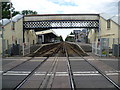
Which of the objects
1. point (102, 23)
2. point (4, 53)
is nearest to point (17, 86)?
point (4, 53)

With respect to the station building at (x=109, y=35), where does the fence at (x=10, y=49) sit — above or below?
below

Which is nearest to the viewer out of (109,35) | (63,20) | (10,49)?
(10,49)

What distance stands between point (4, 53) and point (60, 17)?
38725 mm

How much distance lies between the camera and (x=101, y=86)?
30.0ft

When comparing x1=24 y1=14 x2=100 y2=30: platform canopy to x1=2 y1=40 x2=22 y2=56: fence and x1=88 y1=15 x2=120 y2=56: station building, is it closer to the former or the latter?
x1=88 y1=15 x2=120 y2=56: station building

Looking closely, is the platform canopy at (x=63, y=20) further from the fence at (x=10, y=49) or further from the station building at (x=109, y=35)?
the fence at (x=10, y=49)

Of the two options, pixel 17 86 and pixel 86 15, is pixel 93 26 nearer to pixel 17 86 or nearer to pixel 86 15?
pixel 86 15

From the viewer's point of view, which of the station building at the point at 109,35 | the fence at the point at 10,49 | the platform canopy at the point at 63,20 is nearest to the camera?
the station building at the point at 109,35

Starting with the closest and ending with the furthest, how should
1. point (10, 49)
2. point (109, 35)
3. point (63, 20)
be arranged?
point (10, 49), point (109, 35), point (63, 20)

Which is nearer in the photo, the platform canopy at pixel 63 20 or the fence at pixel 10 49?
the fence at pixel 10 49

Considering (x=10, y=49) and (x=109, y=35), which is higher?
(x=109, y=35)

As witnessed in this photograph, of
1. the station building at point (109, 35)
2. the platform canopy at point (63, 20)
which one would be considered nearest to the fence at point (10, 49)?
the station building at point (109, 35)

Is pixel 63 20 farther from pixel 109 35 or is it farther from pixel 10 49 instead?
pixel 10 49

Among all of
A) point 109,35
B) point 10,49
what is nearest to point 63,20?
point 109,35
